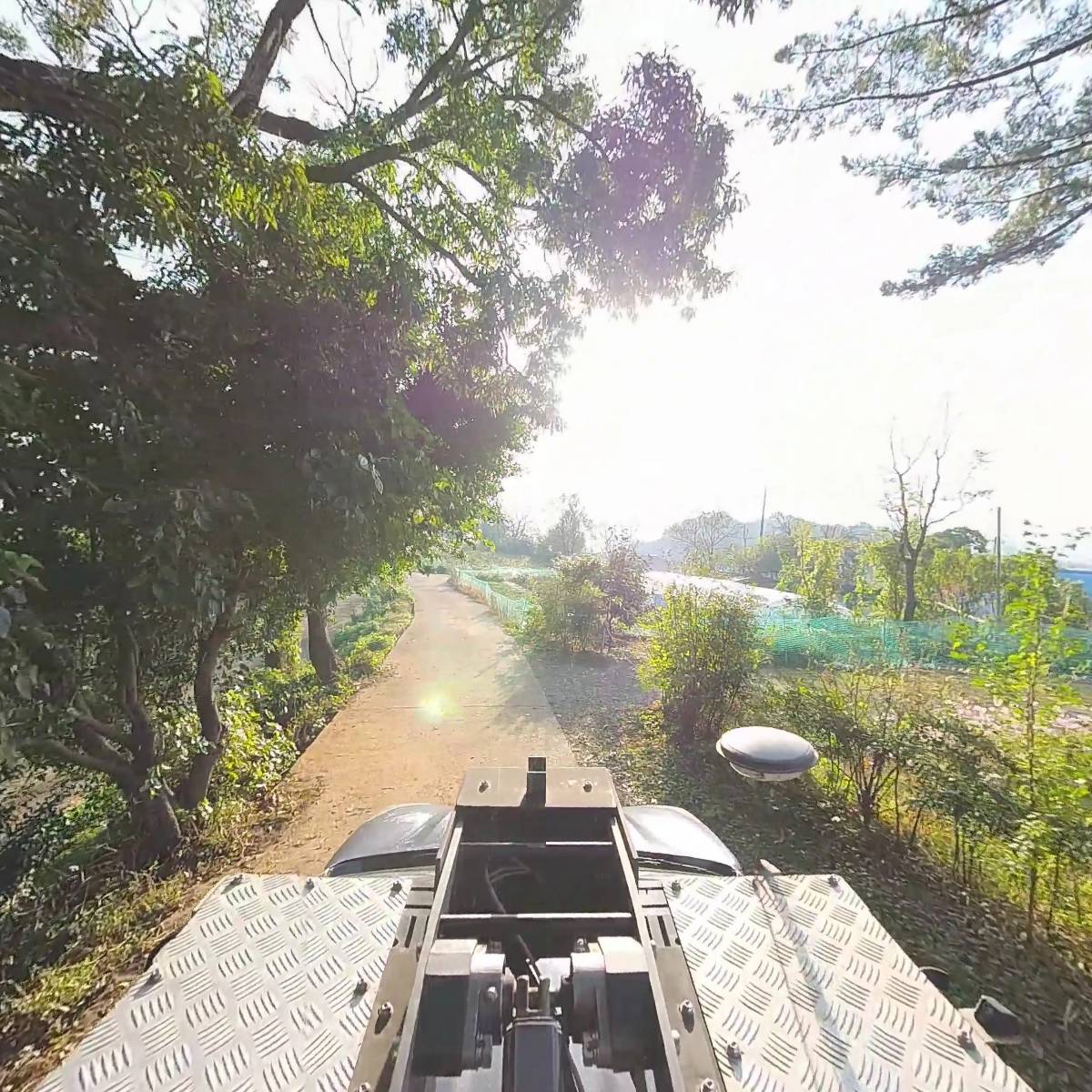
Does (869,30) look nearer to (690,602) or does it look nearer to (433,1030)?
(690,602)

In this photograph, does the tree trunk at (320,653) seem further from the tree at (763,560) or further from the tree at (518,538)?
the tree at (518,538)

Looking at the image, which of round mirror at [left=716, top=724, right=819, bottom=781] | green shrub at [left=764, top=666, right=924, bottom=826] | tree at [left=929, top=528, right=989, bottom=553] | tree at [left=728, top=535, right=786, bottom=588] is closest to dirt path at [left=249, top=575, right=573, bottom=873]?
green shrub at [left=764, top=666, right=924, bottom=826]

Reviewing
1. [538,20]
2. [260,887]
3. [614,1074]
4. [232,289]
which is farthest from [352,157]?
[614,1074]

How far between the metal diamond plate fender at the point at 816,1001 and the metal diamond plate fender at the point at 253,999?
1.18m

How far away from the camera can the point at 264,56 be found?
12.5 feet

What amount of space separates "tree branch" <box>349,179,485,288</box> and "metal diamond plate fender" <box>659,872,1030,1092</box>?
18.6ft

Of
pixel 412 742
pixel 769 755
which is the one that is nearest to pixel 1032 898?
pixel 769 755

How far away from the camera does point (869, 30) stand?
185 inches

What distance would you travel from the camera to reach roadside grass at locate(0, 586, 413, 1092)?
2.45 meters

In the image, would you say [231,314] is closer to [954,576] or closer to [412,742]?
[412,742]

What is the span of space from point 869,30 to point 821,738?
677 centimetres

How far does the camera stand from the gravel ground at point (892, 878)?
106 inches

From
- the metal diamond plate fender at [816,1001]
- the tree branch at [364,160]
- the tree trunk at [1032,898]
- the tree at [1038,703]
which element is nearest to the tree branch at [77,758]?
the metal diamond plate fender at [816,1001]

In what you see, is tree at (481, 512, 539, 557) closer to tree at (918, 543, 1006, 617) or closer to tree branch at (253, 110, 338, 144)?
tree at (918, 543, 1006, 617)
